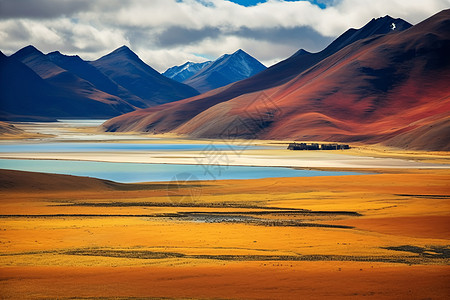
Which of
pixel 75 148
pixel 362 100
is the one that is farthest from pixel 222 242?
pixel 362 100

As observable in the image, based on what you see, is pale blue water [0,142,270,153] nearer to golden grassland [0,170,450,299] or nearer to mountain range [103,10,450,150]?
mountain range [103,10,450,150]

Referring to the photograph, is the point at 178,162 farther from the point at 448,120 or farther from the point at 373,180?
the point at 448,120

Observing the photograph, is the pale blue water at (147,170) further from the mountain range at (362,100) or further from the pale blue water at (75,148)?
the mountain range at (362,100)

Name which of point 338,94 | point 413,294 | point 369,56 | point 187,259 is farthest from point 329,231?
point 369,56

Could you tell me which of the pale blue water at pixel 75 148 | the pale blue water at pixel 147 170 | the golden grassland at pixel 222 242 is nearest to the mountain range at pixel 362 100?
the pale blue water at pixel 75 148

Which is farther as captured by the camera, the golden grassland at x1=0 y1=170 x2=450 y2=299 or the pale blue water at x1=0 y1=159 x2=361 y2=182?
the pale blue water at x1=0 y1=159 x2=361 y2=182

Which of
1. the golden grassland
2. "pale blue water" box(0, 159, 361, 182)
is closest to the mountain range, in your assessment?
"pale blue water" box(0, 159, 361, 182)
